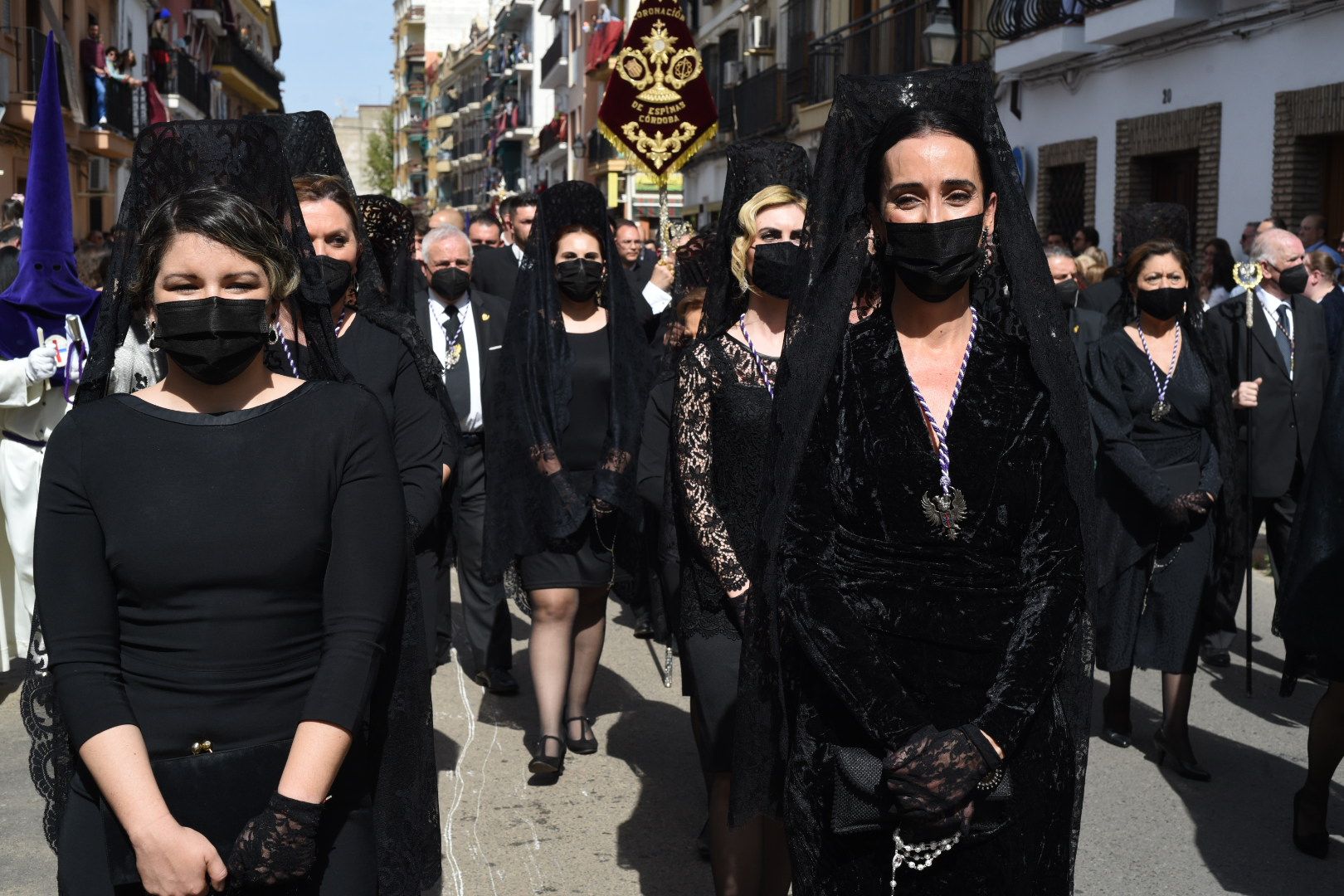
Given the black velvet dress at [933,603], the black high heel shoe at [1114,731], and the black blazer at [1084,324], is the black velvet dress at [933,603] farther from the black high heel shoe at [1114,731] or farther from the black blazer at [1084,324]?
the black blazer at [1084,324]

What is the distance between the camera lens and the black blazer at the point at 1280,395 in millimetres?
8531

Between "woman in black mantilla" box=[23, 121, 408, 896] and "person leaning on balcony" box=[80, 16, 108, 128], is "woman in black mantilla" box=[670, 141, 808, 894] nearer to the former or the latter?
"woman in black mantilla" box=[23, 121, 408, 896]

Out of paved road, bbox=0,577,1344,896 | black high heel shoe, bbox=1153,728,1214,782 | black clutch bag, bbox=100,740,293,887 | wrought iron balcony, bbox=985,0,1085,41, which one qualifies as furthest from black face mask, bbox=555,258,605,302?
wrought iron balcony, bbox=985,0,1085,41

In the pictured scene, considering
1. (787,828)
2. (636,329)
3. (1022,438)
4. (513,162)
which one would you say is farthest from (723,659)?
(513,162)

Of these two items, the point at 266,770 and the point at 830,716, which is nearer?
the point at 266,770

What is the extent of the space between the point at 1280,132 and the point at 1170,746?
9.71 m

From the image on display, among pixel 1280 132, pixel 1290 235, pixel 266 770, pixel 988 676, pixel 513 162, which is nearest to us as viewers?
pixel 266 770

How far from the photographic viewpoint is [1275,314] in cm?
862

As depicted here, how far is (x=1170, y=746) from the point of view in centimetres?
647

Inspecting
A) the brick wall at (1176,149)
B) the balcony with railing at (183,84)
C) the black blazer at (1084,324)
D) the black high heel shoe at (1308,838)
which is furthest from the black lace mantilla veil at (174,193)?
the balcony with railing at (183,84)

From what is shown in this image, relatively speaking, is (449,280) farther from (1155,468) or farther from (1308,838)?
(1308,838)

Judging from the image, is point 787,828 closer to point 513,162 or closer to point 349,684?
point 349,684

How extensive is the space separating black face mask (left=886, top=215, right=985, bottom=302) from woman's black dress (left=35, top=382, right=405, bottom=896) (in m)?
1.12

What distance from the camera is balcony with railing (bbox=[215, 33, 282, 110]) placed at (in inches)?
2275
